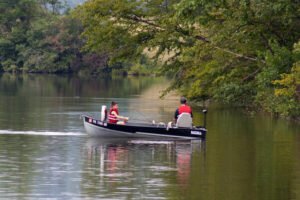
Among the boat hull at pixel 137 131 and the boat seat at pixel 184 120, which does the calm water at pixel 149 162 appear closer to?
the boat hull at pixel 137 131

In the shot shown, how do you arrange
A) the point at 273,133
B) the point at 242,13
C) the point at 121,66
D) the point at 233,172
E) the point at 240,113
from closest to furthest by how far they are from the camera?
the point at 233,172
the point at 273,133
the point at 242,13
the point at 240,113
the point at 121,66

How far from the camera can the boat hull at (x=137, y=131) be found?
1446 inches

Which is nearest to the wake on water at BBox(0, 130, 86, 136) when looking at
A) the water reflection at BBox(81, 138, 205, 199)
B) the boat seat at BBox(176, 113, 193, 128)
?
the water reflection at BBox(81, 138, 205, 199)

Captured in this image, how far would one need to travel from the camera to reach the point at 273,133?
40.4 metres

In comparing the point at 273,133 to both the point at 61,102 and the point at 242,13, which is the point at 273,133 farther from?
the point at 61,102

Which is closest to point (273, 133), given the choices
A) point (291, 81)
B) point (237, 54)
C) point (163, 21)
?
point (291, 81)

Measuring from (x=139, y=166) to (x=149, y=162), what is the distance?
111 centimetres

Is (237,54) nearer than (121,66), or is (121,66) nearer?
(237,54)

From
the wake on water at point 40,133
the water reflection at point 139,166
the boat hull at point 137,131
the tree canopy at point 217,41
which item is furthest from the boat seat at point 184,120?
the tree canopy at point 217,41

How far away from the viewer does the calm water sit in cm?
2394

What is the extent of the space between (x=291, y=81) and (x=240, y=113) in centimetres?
1242

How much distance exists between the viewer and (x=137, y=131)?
121 ft

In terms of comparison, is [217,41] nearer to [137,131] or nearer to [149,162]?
[137,131]

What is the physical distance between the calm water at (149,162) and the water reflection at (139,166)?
3 centimetres
